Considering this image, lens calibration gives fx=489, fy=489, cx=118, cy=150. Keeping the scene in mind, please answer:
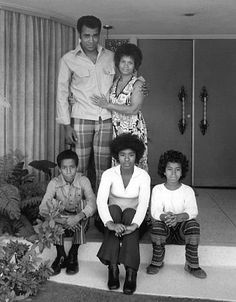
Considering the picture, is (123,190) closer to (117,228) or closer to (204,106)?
(117,228)

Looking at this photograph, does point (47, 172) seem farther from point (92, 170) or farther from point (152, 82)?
point (152, 82)

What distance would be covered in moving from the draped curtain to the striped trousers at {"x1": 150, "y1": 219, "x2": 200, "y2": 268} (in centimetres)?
177

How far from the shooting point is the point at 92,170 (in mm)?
4145

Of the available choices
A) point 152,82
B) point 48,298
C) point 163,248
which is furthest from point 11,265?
point 152,82


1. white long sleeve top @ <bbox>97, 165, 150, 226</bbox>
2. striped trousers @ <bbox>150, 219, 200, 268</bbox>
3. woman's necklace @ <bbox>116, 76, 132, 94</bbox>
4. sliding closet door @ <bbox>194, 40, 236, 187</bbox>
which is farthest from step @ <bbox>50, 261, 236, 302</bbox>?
sliding closet door @ <bbox>194, 40, 236, 187</bbox>

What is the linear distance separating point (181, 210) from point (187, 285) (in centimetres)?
52

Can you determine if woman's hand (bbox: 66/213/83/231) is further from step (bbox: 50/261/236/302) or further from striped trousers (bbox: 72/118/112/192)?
striped trousers (bbox: 72/118/112/192)

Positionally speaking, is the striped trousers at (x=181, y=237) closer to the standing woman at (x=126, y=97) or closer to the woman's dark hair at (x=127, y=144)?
the woman's dark hair at (x=127, y=144)

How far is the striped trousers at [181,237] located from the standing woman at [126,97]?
24.8 inches

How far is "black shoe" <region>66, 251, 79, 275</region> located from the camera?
11.1 ft

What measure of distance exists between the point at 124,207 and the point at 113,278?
0.52m

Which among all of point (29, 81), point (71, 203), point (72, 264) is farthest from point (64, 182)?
point (29, 81)

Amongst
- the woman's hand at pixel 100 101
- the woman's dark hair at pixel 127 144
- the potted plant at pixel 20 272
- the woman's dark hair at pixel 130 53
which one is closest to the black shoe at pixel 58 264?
the potted plant at pixel 20 272

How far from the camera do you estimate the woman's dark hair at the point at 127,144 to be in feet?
11.4
